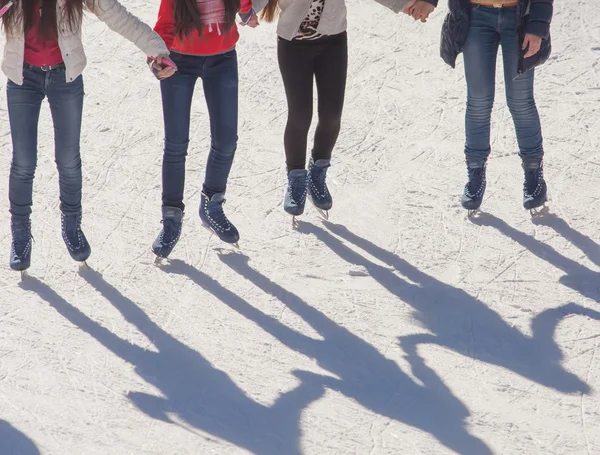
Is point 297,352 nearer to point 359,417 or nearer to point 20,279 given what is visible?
point 359,417

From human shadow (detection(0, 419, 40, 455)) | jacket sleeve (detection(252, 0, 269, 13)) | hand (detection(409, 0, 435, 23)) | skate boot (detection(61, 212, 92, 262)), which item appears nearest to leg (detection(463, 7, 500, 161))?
hand (detection(409, 0, 435, 23))

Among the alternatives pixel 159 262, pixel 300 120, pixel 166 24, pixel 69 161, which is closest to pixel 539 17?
pixel 300 120

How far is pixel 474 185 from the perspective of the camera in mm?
5637

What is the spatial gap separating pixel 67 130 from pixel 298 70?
1181 millimetres

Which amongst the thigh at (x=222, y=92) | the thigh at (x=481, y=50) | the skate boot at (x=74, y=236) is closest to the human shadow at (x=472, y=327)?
A: the thigh at (x=222, y=92)

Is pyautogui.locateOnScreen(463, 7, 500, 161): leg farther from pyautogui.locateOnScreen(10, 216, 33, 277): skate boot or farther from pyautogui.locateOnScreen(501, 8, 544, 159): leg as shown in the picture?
pyautogui.locateOnScreen(10, 216, 33, 277): skate boot

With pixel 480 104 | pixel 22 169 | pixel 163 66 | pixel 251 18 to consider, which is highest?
pixel 251 18

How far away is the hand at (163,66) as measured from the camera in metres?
4.63

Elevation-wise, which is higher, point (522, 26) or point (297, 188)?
point (522, 26)

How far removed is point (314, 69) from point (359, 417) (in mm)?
1953

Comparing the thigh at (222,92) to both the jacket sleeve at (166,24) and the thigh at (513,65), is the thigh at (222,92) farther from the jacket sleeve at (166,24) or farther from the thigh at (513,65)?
the thigh at (513,65)

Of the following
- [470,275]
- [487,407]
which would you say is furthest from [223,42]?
[487,407]

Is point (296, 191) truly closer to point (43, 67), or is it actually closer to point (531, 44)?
point (531, 44)

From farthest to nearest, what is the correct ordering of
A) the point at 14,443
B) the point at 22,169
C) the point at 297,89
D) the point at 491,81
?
the point at 491,81 < the point at 297,89 < the point at 22,169 < the point at 14,443
